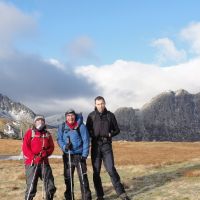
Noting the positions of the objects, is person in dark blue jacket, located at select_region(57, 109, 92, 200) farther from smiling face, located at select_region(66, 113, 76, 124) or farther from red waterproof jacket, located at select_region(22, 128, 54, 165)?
red waterproof jacket, located at select_region(22, 128, 54, 165)

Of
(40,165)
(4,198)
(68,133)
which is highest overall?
(68,133)

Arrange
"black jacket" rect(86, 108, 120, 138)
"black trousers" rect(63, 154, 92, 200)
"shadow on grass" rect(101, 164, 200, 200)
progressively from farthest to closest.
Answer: "shadow on grass" rect(101, 164, 200, 200)
"black jacket" rect(86, 108, 120, 138)
"black trousers" rect(63, 154, 92, 200)

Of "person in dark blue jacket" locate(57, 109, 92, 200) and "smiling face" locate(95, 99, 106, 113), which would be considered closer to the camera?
"person in dark blue jacket" locate(57, 109, 92, 200)

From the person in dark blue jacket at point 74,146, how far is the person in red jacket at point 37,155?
60 cm

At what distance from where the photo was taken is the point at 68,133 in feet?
54.3

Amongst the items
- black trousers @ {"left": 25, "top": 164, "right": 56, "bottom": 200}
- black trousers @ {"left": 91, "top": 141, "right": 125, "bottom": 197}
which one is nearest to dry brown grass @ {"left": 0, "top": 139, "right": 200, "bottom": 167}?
black trousers @ {"left": 91, "top": 141, "right": 125, "bottom": 197}

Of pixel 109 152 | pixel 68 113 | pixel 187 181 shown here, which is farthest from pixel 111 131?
pixel 187 181

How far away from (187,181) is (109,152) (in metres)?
5.93

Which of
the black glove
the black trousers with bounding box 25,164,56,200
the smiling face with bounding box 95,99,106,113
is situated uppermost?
the smiling face with bounding box 95,99,106,113

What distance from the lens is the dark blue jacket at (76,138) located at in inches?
646

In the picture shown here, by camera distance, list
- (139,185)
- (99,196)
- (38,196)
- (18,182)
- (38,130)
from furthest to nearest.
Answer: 1. (18,182)
2. (139,185)
3. (38,196)
4. (99,196)
5. (38,130)

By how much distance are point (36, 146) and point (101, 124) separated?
8.18ft

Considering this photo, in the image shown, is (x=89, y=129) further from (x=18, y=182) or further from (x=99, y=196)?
(x=18, y=182)

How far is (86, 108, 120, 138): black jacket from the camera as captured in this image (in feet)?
55.9
